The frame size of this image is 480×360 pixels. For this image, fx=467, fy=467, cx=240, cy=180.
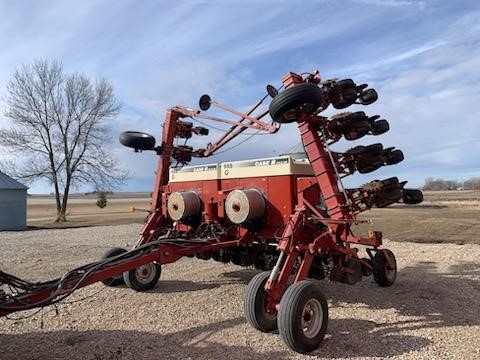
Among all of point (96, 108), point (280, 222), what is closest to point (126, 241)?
point (280, 222)

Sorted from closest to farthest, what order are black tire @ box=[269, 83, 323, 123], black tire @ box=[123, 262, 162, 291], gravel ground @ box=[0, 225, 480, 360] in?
gravel ground @ box=[0, 225, 480, 360], black tire @ box=[269, 83, 323, 123], black tire @ box=[123, 262, 162, 291]

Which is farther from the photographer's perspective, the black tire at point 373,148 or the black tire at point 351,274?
the black tire at point 373,148

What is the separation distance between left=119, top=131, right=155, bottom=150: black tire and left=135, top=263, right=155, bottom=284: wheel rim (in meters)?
2.43

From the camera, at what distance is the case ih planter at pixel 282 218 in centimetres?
593

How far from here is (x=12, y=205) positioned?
89.2 feet

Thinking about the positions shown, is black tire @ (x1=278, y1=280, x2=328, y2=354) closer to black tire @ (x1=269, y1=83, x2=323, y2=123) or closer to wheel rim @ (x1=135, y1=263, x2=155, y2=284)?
black tire @ (x1=269, y1=83, x2=323, y2=123)

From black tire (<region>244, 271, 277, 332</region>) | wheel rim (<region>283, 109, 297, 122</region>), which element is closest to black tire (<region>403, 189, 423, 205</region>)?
wheel rim (<region>283, 109, 297, 122</region>)

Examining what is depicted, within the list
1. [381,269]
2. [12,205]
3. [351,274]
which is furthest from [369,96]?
[12,205]

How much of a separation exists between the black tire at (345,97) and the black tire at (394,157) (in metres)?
1.08

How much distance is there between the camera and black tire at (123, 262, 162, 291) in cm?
866

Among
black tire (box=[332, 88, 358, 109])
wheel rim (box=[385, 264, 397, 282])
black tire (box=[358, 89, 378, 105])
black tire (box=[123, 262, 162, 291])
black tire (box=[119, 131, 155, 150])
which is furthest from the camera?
black tire (box=[119, 131, 155, 150])

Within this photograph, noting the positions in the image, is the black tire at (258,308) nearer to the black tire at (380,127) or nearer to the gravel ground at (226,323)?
the gravel ground at (226,323)

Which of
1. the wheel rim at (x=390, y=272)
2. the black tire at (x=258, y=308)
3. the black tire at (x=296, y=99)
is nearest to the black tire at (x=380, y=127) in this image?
the black tire at (x=296, y=99)

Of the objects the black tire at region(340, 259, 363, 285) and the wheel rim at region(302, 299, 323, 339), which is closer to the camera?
the wheel rim at region(302, 299, 323, 339)
